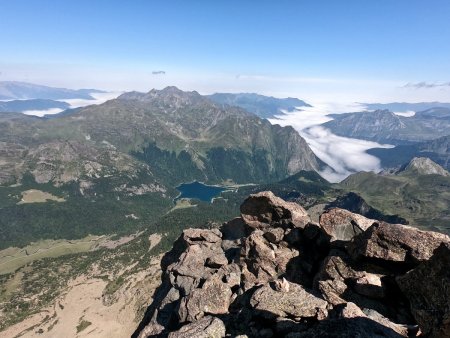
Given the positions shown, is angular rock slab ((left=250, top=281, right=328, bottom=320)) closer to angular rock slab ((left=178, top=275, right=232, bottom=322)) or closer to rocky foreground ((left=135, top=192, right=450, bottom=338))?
rocky foreground ((left=135, top=192, right=450, bottom=338))

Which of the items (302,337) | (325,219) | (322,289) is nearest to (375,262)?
(322,289)

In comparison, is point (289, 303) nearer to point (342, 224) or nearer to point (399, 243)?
point (399, 243)

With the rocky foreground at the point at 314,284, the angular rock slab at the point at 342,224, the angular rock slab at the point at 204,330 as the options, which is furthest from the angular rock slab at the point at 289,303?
the angular rock slab at the point at 342,224

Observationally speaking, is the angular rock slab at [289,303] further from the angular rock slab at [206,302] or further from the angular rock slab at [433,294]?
the angular rock slab at [433,294]

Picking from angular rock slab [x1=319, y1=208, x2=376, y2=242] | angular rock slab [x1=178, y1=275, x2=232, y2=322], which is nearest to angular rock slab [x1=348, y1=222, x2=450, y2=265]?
angular rock slab [x1=319, y1=208, x2=376, y2=242]

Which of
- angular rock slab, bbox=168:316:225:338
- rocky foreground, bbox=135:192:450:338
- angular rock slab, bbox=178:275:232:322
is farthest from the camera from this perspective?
→ angular rock slab, bbox=178:275:232:322

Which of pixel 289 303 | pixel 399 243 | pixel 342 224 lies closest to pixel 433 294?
pixel 399 243

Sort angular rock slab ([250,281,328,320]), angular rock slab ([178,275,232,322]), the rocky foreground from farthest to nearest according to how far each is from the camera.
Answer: angular rock slab ([178,275,232,322])
angular rock slab ([250,281,328,320])
the rocky foreground
